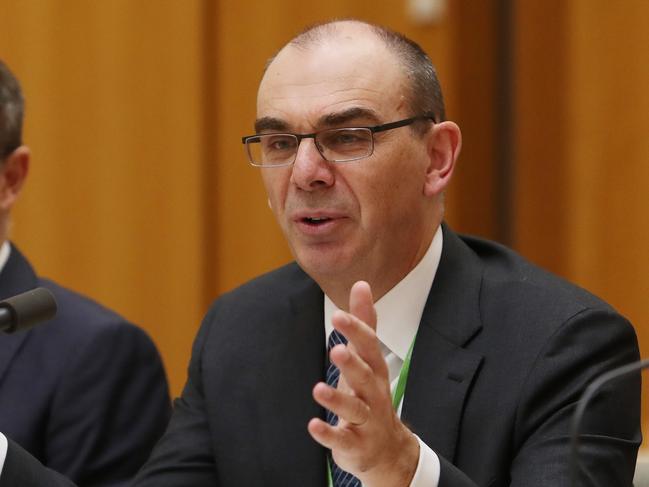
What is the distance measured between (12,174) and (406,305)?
0.95m

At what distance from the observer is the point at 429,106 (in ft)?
7.11

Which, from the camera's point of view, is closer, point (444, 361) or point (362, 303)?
point (362, 303)

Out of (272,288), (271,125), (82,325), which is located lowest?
(82,325)

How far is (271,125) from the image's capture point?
2121 millimetres

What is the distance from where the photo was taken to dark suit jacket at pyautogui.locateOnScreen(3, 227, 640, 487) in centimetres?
188

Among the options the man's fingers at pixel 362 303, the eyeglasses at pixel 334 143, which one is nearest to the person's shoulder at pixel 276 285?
the eyeglasses at pixel 334 143

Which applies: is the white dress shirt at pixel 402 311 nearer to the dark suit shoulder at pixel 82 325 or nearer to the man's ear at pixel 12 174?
the dark suit shoulder at pixel 82 325

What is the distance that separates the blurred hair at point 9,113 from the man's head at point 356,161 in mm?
655

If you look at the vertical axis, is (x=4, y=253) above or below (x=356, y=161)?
below

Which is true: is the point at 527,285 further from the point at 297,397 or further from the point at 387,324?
the point at 297,397

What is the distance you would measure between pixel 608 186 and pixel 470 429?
5.39ft

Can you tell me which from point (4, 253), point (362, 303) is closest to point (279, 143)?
point (362, 303)

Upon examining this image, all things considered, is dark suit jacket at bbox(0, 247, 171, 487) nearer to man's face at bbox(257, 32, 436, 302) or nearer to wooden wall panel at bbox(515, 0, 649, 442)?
man's face at bbox(257, 32, 436, 302)

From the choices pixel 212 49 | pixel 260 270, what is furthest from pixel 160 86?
pixel 260 270
